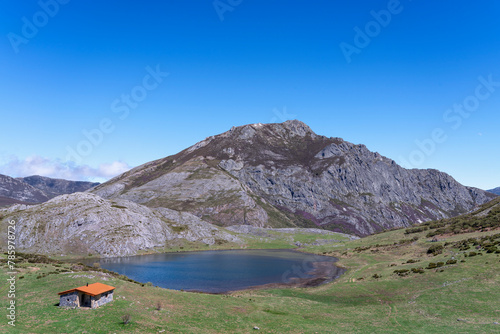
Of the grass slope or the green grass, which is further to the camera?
the grass slope

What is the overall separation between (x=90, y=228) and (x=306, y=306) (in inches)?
4767

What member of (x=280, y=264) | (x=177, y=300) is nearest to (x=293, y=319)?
(x=177, y=300)

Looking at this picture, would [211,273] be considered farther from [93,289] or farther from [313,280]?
[93,289]

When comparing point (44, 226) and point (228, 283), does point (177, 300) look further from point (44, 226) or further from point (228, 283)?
point (44, 226)

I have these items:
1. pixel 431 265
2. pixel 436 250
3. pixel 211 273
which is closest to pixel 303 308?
pixel 431 265

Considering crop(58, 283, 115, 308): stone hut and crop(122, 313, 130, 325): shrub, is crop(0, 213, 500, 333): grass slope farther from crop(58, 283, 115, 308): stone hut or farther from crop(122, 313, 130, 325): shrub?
crop(58, 283, 115, 308): stone hut

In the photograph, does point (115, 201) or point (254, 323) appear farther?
point (115, 201)

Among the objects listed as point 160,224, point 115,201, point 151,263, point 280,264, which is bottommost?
point 280,264

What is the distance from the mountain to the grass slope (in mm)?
78453

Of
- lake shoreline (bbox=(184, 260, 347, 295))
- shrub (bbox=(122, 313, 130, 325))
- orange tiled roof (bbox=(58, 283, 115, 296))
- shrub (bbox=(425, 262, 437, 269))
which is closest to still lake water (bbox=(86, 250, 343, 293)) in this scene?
lake shoreline (bbox=(184, 260, 347, 295))

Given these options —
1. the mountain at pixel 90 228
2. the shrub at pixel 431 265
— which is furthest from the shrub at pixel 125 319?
the mountain at pixel 90 228

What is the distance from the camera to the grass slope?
3394 cm

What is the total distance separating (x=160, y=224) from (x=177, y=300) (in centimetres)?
12955

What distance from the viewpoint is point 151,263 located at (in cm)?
10962
